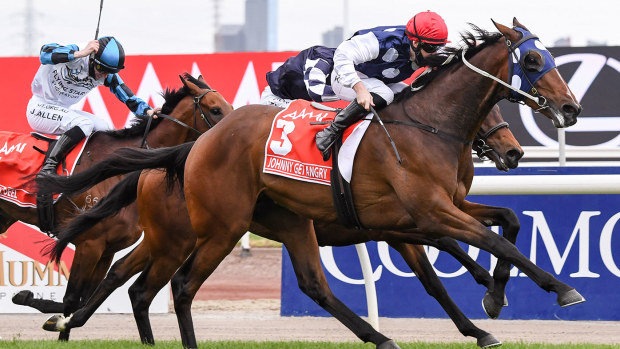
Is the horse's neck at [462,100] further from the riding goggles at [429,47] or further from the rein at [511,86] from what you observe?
the riding goggles at [429,47]

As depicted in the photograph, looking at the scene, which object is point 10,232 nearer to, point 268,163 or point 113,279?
point 113,279

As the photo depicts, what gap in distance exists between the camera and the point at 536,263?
6.72m

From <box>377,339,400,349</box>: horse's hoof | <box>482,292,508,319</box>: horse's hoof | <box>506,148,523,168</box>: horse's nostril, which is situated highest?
<box>506,148,523,168</box>: horse's nostril

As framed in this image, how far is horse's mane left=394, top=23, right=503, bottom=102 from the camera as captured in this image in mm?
4699

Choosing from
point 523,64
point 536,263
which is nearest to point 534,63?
point 523,64

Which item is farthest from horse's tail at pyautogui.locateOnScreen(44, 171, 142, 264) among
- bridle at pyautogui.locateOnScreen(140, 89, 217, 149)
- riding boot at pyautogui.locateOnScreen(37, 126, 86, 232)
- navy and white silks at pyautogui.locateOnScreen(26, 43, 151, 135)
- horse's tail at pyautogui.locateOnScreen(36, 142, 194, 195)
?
navy and white silks at pyautogui.locateOnScreen(26, 43, 151, 135)

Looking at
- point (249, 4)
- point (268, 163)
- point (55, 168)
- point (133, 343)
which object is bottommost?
point (249, 4)

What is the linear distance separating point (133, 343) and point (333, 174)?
65.2 inches

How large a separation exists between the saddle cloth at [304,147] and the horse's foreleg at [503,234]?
3.10 ft

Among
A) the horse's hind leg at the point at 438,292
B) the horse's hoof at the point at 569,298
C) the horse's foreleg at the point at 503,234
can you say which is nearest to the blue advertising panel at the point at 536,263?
the horse's hind leg at the point at 438,292

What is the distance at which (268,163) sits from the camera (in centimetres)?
489

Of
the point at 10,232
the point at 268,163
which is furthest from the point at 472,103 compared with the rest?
the point at 10,232

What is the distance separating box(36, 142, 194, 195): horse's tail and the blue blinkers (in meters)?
1.93

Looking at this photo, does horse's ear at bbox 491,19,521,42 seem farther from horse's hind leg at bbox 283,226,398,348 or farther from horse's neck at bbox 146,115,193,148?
horse's neck at bbox 146,115,193,148
